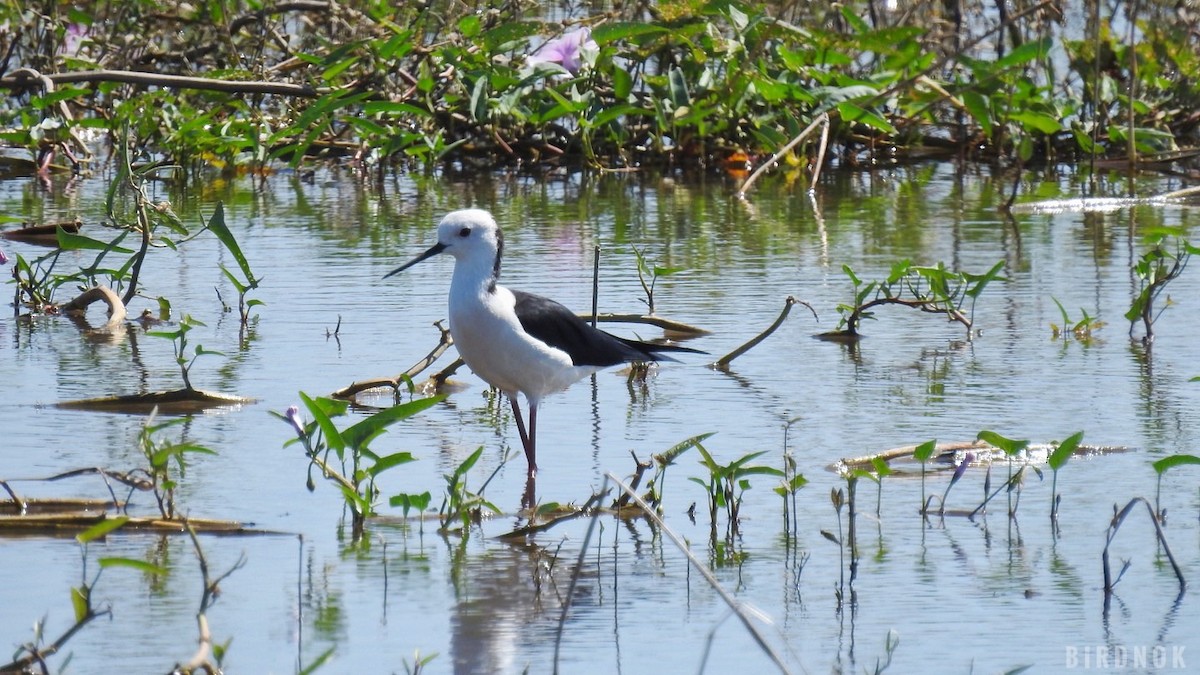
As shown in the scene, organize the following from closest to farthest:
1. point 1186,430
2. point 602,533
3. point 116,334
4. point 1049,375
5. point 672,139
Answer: point 602,533 < point 1186,430 < point 1049,375 < point 116,334 < point 672,139

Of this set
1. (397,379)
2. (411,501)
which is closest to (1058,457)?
(411,501)

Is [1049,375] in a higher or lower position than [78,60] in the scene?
lower

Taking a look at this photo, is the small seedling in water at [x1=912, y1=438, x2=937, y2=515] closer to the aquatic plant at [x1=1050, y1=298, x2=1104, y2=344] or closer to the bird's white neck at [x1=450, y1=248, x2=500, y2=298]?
the bird's white neck at [x1=450, y1=248, x2=500, y2=298]

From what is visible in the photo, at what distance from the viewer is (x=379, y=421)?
4102mm

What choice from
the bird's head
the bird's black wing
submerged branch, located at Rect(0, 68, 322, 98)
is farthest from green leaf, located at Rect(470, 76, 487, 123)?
the bird's head

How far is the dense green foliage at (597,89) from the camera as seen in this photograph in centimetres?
1032

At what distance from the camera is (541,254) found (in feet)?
26.5

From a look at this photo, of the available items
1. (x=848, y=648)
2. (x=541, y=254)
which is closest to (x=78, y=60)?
(x=541, y=254)

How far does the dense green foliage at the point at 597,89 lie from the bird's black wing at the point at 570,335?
13.8 feet

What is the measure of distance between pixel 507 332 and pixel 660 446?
54cm

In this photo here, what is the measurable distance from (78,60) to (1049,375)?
24.2ft

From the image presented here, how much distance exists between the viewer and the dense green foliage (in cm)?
1032

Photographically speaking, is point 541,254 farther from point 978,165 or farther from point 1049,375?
point 978,165

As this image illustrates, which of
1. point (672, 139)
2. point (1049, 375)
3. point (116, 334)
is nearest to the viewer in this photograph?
point (1049, 375)
